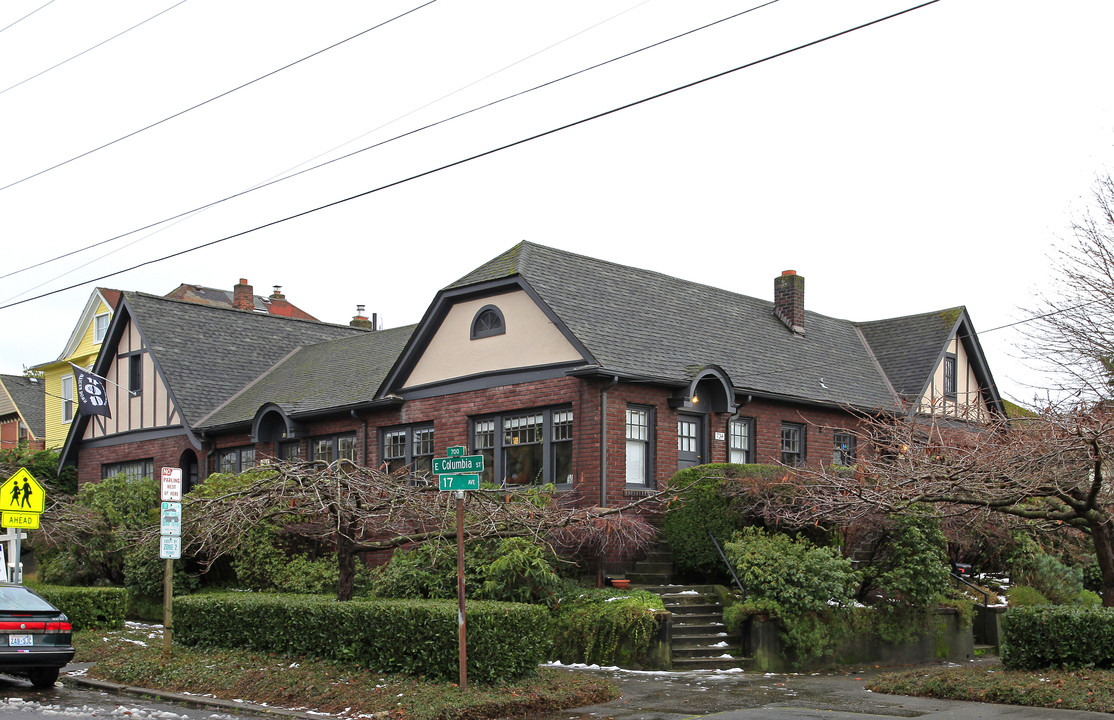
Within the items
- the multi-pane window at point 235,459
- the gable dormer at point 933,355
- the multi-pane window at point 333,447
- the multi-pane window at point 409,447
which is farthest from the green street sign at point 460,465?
the gable dormer at point 933,355

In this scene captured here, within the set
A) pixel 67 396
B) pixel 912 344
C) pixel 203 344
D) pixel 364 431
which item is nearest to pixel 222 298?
pixel 67 396

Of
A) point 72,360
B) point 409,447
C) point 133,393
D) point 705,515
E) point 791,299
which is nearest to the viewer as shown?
point 705,515

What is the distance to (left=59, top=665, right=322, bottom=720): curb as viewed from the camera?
40.7ft

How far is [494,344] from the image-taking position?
22625 millimetres

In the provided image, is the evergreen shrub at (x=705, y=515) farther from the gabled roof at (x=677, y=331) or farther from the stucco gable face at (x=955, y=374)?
the stucco gable face at (x=955, y=374)

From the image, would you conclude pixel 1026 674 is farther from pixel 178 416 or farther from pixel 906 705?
pixel 178 416

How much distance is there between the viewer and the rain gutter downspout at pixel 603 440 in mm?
20297

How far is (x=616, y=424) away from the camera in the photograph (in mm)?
20672

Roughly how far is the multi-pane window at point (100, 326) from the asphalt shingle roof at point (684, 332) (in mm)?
22025

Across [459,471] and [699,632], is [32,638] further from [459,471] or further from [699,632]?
[699,632]

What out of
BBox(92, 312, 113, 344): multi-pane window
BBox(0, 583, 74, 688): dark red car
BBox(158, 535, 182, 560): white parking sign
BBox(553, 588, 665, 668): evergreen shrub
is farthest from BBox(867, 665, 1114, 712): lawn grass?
BBox(92, 312, 113, 344): multi-pane window

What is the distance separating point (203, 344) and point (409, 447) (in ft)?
35.8

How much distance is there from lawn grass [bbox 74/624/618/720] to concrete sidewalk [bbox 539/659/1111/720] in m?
0.41

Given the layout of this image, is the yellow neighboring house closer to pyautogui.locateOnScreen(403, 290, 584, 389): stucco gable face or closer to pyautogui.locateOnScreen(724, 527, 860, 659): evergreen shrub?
pyautogui.locateOnScreen(403, 290, 584, 389): stucco gable face
